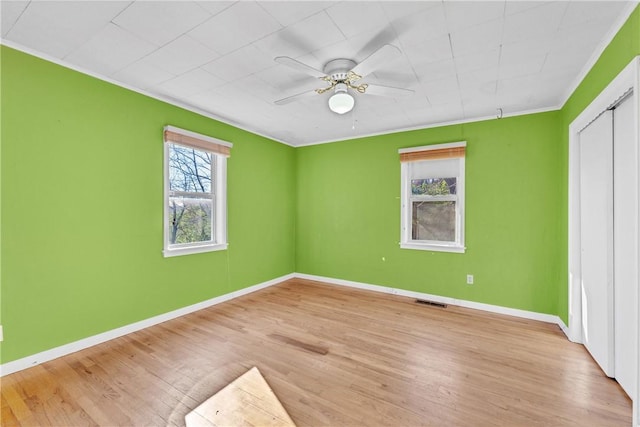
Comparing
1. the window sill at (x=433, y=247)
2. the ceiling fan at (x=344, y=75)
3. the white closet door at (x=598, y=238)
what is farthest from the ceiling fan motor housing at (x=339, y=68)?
the window sill at (x=433, y=247)

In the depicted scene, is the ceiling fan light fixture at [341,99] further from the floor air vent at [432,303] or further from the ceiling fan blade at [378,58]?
the floor air vent at [432,303]

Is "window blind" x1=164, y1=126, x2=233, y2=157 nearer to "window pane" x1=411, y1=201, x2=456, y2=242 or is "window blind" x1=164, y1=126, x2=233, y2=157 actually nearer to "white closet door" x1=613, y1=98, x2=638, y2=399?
"window pane" x1=411, y1=201, x2=456, y2=242

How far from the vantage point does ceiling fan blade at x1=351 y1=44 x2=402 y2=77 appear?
1770 millimetres

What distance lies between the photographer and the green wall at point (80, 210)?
215cm

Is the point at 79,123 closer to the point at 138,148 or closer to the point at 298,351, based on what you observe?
the point at 138,148

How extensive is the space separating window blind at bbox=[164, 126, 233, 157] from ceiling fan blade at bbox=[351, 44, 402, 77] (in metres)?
2.25

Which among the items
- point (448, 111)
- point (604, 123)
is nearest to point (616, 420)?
point (604, 123)

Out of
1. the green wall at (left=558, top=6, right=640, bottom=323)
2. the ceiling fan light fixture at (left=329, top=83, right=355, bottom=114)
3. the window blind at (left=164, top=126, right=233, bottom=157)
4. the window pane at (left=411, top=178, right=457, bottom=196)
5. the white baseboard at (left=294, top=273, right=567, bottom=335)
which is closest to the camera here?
the green wall at (left=558, top=6, right=640, bottom=323)

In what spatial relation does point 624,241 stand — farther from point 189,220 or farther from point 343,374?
point 189,220

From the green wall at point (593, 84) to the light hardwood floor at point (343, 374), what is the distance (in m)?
0.69

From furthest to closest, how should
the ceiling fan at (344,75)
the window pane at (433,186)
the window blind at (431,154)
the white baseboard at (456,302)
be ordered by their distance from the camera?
1. the window pane at (433,186)
2. the window blind at (431,154)
3. the white baseboard at (456,302)
4. the ceiling fan at (344,75)

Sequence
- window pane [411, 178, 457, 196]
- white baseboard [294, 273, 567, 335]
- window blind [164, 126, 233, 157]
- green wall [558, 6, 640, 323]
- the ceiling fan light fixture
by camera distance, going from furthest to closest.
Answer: window pane [411, 178, 457, 196] → white baseboard [294, 273, 567, 335] → window blind [164, 126, 233, 157] → the ceiling fan light fixture → green wall [558, 6, 640, 323]

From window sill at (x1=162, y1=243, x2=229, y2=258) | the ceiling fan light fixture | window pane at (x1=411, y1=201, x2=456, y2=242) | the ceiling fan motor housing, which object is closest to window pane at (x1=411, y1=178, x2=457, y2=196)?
window pane at (x1=411, y1=201, x2=456, y2=242)

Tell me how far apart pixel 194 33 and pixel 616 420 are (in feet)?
12.5
